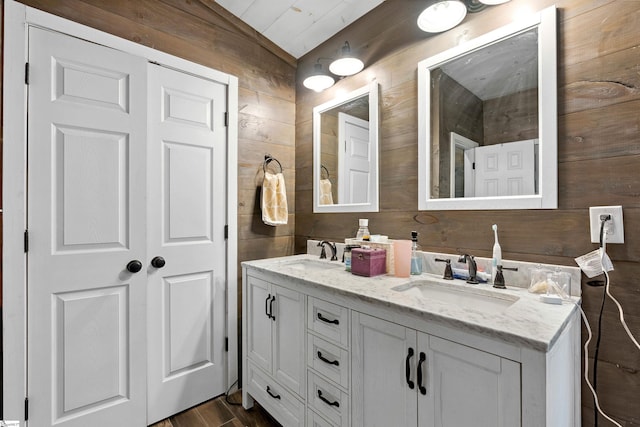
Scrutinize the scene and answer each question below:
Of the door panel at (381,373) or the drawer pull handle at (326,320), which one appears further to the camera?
the drawer pull handle at (326,320)

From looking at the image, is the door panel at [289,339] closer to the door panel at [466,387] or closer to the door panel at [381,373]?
the door panel at [381,373]

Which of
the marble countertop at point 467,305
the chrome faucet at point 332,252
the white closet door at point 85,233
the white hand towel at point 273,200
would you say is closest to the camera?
the marble countertop at point 467,305

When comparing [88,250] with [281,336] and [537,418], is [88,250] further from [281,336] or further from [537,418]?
[537,418]

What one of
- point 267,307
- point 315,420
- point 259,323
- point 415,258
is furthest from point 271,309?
point 415,258

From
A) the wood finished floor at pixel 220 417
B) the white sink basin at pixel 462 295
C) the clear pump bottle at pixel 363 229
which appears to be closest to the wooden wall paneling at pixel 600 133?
the white sink basin at pixel 462 295

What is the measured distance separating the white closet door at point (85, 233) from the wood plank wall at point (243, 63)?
194mm

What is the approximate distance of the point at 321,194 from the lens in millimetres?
2205

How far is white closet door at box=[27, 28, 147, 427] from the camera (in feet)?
4.64

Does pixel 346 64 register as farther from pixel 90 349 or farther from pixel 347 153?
pixel 90 349

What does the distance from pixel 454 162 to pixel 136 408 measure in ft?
6.91

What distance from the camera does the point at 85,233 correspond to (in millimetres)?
1521

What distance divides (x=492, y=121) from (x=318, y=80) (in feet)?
3.75

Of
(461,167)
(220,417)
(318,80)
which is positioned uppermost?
(318,80)

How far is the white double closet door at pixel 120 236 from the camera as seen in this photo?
1.43 meters
